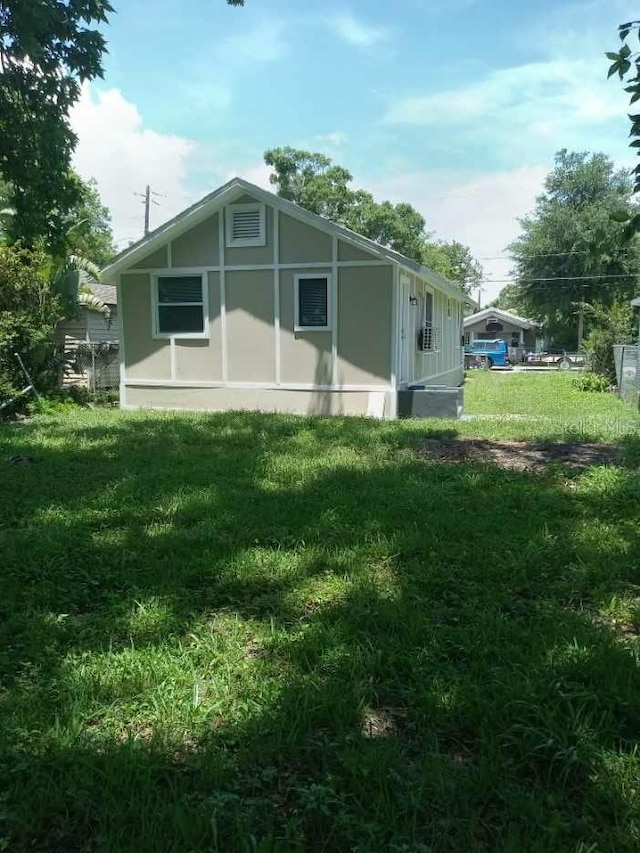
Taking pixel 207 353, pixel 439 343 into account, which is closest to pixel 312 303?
pixel 207 353

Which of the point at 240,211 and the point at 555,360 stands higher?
the point at 240,211

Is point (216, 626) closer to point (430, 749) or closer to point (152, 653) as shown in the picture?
point (152, 653)

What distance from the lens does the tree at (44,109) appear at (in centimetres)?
627

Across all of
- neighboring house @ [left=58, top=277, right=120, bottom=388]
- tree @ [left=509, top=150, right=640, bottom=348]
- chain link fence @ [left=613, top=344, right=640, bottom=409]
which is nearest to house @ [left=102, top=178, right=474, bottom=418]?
neighboring house @ [left=58, top=277, right=120, bottom=388]

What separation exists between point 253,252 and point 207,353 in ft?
6.58

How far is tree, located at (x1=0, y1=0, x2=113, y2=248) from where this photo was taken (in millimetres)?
6273

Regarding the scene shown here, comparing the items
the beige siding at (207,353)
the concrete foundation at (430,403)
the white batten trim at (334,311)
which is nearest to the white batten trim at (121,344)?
the beige siding at (207,353)

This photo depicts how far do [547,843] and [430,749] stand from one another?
497 millimetres

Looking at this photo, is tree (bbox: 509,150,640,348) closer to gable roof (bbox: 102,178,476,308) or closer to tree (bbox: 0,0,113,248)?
gable roof (bbox: 102,178,476,308)

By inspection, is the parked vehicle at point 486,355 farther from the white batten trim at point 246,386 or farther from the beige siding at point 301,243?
the beige siding at point 301,243

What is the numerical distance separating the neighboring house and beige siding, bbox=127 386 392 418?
10.1ft

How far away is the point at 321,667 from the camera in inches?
112

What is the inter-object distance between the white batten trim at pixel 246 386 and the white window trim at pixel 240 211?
7.95 ft

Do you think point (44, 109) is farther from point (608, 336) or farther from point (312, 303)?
point (608, 336)
